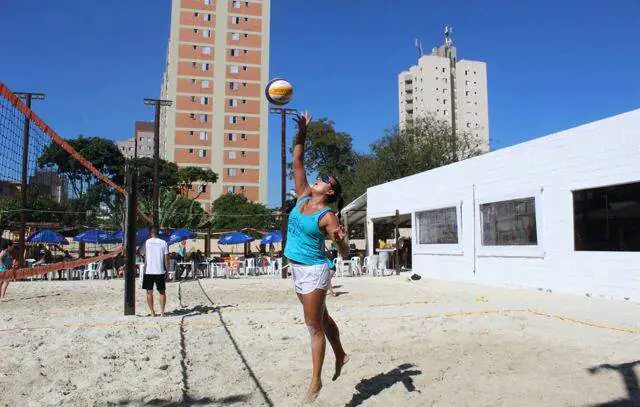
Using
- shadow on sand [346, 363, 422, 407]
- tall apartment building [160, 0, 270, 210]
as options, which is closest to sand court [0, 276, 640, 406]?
shadow on sand [346, 363, 422, 407]

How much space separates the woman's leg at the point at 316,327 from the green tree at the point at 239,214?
138ft

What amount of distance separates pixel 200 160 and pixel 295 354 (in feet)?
215

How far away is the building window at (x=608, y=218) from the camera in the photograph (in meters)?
9.52

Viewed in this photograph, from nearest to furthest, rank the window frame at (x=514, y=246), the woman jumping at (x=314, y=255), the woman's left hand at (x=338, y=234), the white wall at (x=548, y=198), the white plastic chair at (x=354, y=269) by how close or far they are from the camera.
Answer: the woman's left hand at (x=338, y=234), the woman jumping at (x=314, y=255), the white wall at (x=548, y=198), the window frame at (x=514, y=246), the white plastic chair at (x=354, y=269)

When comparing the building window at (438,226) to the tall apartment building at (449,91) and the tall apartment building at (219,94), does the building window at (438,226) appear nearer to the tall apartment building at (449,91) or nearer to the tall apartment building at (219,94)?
the tall apartment building at (219,94)

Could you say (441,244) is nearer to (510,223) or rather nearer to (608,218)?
(510,223)

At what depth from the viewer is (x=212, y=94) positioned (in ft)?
228

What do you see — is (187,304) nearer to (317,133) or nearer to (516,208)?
(516,208)

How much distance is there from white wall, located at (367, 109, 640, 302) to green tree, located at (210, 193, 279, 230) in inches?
1263

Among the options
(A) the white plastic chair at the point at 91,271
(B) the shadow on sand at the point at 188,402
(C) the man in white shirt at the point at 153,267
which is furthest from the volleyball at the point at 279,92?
(A) the white plastic chair at the point at 91,271

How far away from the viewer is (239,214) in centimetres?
5209

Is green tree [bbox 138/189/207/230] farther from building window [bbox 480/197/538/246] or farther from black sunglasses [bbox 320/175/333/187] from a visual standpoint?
black sunglasses [bbox 320/175/333/187]

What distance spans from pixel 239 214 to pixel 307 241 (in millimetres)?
48997

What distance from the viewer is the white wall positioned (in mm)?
9688
